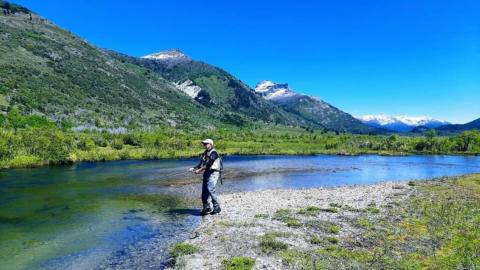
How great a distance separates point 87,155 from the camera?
7675 cm

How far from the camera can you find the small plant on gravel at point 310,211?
26078 millimetres

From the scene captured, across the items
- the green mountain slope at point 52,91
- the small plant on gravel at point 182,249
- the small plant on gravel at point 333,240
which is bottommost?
the small plant on gravel at point 182,249

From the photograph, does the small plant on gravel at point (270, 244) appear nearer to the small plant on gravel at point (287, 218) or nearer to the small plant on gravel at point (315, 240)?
the small plant on gravel at point (315, 240)

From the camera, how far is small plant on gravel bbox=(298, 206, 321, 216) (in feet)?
85.6

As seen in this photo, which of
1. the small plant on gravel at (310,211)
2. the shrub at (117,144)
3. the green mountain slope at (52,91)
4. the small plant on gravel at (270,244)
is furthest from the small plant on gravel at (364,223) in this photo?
the green mountain slope at (52,91)

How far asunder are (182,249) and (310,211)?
36.4 feet

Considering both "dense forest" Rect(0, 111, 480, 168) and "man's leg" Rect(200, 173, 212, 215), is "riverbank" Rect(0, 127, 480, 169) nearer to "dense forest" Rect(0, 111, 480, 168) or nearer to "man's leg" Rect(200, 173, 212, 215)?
"dense forest" Rect(0, 111, 480, 168)

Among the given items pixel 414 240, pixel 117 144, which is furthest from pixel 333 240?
pixel 117 144

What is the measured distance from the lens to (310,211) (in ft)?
87.8

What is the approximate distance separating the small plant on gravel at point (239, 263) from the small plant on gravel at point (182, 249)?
7.80 feet

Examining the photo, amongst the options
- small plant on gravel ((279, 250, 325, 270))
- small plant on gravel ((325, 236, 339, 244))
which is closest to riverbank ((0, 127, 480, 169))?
small plant on gravel ((325, 236, 339, 244))

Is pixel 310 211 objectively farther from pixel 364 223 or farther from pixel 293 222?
pixel 364 223

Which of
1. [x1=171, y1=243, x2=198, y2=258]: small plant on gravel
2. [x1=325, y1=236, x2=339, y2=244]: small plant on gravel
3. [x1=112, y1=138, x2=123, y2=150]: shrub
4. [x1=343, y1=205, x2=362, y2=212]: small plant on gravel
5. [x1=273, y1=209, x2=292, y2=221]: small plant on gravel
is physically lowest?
[x1=171, y1=243, x2=198, y2=258]: small plant on gravel

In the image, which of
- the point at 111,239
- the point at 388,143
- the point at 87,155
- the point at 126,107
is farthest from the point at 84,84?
the point at 111,239
